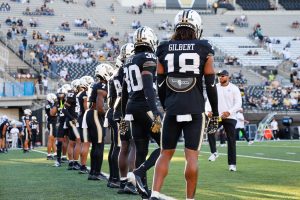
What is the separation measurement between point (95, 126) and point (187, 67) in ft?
15.7

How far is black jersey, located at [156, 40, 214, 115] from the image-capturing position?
750 cm

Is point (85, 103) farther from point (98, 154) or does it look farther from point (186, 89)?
point (186, 89)

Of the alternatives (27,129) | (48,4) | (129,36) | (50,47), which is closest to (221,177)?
(27,129)

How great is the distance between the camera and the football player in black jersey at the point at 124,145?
9.88 meters

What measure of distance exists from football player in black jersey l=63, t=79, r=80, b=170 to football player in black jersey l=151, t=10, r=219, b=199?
724 centimetres

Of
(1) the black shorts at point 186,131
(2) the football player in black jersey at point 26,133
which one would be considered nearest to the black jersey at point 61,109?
(2) the football player in black jersey at point 26,133

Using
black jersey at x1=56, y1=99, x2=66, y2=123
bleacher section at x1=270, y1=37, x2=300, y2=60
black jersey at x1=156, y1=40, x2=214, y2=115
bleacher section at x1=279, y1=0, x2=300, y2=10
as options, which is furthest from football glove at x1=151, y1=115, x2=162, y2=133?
bleacher section at x1=279, y1=0, x2=300, y2=10

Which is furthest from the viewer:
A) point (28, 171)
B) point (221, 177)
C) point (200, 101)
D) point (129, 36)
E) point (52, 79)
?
point (129, 36)

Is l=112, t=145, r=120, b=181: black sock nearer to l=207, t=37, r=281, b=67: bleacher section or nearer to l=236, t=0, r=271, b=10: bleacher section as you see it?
l=207, t=37, r=281, b=67: bleacher section

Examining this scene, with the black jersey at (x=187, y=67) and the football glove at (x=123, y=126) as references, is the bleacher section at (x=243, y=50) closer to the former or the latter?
the football glove at (x=123, y=126)

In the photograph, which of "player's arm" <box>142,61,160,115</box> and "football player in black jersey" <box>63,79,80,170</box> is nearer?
"player's arm" <box>142,61,160,115</box>

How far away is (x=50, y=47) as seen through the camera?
4388cm

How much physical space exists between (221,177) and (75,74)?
93.6 feet

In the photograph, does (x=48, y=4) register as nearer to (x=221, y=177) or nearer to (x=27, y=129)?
(x=27, y=129)
